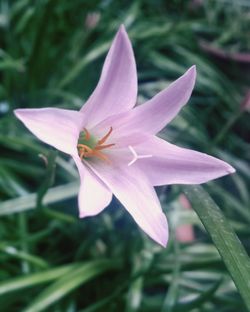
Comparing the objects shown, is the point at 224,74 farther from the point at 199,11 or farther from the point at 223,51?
the point at 199,11

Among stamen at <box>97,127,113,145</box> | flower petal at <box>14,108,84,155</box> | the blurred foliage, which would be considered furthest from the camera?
the blurred foliage

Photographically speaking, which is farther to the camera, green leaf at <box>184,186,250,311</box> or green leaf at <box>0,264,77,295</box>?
green leaf at <box>0,264,77,295</box>

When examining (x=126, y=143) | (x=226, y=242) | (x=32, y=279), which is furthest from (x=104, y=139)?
(x=32, y=279)

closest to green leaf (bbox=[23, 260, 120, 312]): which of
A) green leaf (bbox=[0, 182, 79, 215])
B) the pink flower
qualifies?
green leaf (bbox=[0, 182, 79, 215])

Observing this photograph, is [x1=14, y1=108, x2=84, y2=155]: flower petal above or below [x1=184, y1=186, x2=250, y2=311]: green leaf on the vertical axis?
above

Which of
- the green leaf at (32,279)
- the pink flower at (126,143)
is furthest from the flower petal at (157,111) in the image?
the green leaf at (32,279)

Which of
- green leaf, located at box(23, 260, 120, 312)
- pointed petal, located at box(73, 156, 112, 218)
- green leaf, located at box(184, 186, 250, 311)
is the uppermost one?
pointed petal, located at box(73, 156, 112, 218)

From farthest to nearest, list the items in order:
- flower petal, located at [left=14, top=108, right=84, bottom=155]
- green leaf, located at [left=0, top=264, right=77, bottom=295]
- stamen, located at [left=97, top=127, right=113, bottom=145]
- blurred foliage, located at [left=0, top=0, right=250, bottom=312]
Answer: blurred foliage, located at [left=0, top=0, right=250, bottom=312]
green leaf, located at [left=0, top=264, right=77, bottom=295]
stamen, located at [left=97, top=127, right=113, bottom=145]
flower petal, located at [left=14, top=108, right=84, bottom=155]

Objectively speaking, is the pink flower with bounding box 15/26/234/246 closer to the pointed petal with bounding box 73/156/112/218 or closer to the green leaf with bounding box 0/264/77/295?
the pointed petal with bounding box 73/156/112/218

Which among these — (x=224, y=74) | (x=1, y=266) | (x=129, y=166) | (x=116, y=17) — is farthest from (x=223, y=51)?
(x=129, y=166)
